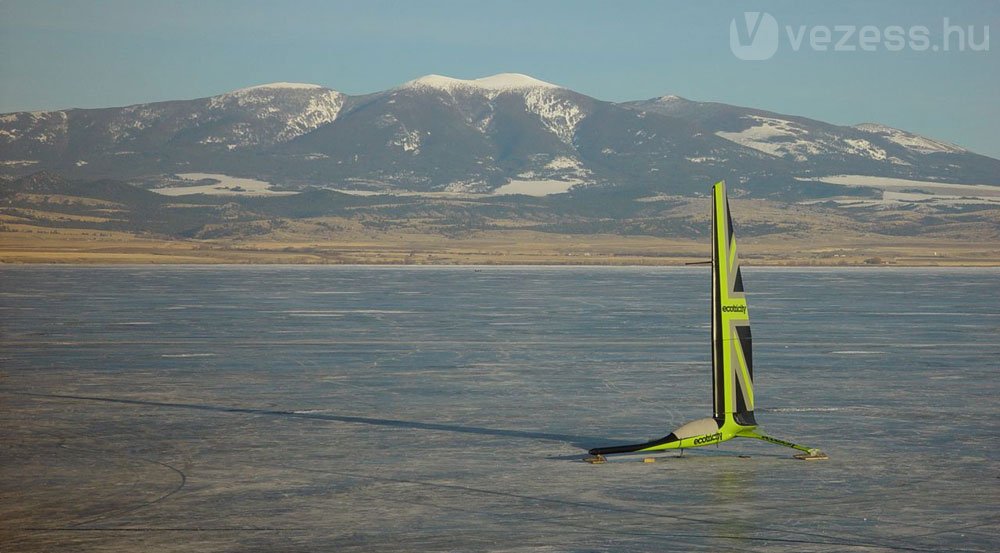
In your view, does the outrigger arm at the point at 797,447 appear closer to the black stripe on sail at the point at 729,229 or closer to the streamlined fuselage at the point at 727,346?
the streamlined fuselage at the point at 727,346

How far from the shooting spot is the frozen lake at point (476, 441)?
17.3m

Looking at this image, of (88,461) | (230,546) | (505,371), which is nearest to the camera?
(230,546)

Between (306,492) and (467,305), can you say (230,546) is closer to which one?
(306,492)

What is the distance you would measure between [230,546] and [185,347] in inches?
1146

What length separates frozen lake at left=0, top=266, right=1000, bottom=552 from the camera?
17.3 metres

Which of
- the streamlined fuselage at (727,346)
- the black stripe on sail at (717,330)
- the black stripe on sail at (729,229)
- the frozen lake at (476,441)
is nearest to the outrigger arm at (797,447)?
the streamlined fuselage at (727,346)

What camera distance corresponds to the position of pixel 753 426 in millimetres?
23516

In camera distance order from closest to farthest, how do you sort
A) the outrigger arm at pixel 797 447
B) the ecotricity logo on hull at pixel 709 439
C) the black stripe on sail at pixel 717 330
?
the outrigger arm at pixel 797 447 < the ecotricity logo on hull at pixel 709 439 < the black stripe on sail at pixel 717 330

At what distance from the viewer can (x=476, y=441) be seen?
80.7ft

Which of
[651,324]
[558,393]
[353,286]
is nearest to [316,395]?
[558,393]

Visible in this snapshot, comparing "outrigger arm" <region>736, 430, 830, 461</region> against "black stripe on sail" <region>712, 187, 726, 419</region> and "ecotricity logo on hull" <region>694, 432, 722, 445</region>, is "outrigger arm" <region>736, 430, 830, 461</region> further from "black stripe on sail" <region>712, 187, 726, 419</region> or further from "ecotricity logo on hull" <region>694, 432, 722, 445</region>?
"black stripe on sail" <region>712, 187, 726, 419</region>

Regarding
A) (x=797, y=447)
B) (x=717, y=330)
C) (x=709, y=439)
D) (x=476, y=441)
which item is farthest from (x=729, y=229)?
(x=476, y=441)

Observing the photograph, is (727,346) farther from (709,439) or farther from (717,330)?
(709,439)

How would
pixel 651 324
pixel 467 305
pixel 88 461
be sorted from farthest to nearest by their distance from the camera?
pixel 467 305 → pixel 651 324 → pixel 88 461
